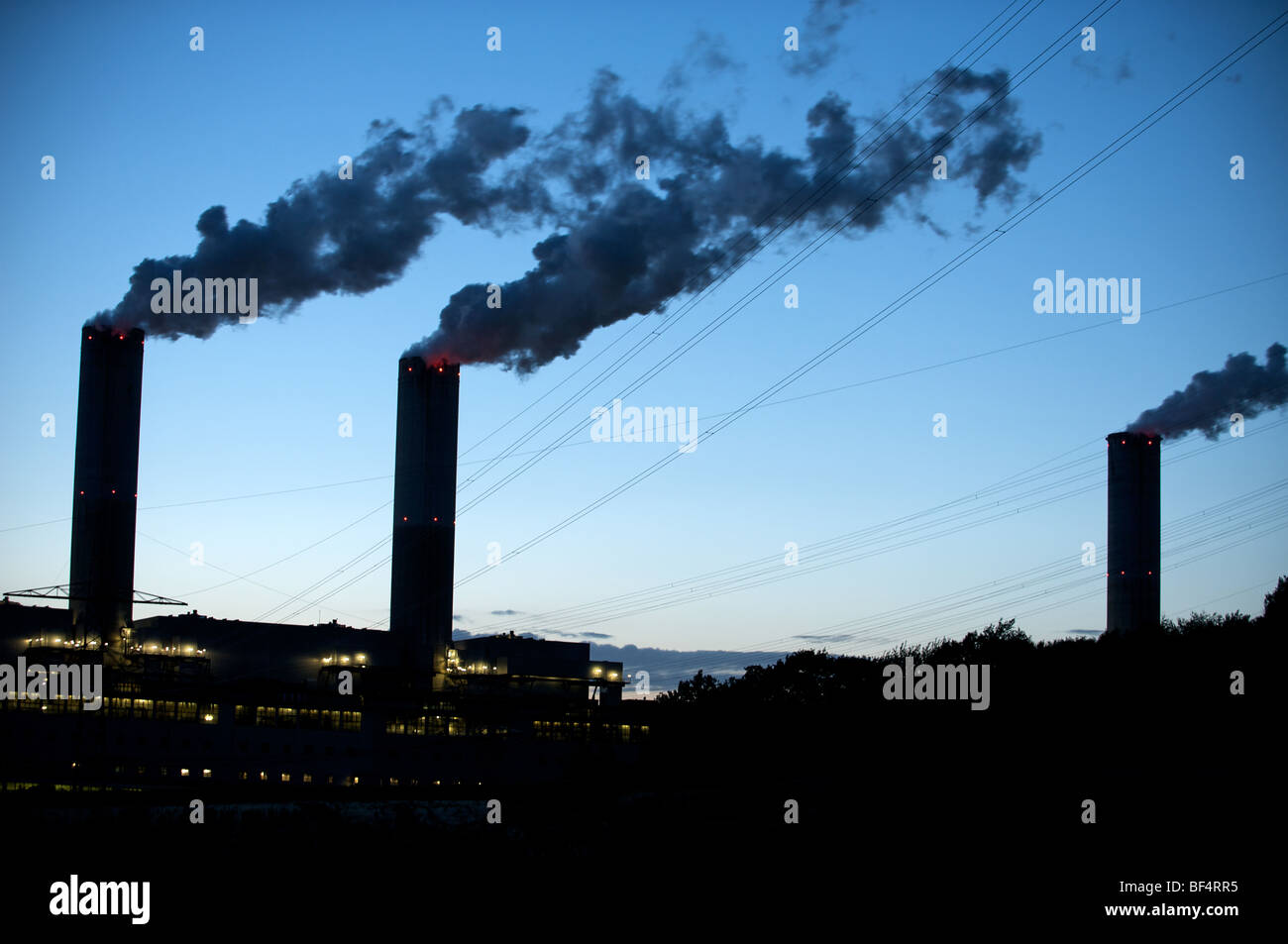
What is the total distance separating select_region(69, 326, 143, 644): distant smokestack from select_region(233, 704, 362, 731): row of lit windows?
37.5ft

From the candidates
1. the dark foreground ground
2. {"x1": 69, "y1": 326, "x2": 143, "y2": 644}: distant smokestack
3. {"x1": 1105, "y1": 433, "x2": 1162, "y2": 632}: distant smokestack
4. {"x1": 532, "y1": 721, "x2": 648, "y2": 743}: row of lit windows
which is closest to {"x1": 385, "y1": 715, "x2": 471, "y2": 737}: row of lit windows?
{"x1": 532, "y1": 721, "x2": 648, "y2": 743}: row of lit windows

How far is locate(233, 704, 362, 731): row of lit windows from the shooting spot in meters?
75.5

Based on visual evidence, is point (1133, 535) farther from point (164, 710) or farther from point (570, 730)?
point (164, 710)

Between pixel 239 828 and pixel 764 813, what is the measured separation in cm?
1676

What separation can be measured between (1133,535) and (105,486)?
75.9 m

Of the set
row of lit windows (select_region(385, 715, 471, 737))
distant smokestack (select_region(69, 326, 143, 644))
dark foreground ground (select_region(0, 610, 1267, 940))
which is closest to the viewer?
dark foreground ground (select_region(0, 610, 1267, 940))

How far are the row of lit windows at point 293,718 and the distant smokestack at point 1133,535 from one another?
5766 cm

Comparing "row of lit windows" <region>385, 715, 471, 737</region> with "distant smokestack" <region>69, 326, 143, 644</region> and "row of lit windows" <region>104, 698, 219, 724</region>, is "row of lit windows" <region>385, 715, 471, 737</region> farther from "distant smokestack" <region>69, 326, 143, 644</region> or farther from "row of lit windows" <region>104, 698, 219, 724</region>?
"distant smokestack" <region>69, 326, 143, 644</region>

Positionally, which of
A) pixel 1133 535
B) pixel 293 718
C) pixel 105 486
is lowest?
pixel 293 718

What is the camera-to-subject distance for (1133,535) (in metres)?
91.8
